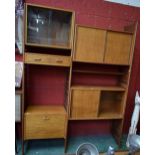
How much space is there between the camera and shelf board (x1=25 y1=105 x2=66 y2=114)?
199 cm

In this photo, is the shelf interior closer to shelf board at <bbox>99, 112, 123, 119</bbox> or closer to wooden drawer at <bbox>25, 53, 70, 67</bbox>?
shelf board at <bbox>99, 112, 123, 119</bbox>

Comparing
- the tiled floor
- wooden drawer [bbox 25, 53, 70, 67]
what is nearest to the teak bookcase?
wooden drawer [bbox 25, 53, 70, 67]

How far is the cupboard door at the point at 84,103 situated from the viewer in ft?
6.70

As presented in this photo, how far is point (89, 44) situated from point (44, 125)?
1220mm

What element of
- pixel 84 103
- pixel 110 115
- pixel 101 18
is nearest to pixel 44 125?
pixel 84 103

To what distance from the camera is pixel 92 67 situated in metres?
2.41

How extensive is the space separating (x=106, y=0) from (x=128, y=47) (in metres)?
0.82

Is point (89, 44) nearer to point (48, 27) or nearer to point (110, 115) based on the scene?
point (48, 27)

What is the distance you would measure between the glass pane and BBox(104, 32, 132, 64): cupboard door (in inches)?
22.2

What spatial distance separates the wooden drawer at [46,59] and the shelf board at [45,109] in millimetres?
648

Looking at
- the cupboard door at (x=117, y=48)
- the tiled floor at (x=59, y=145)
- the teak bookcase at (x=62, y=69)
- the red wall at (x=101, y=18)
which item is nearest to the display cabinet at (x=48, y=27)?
the teak bookcase at (x=62, y=69)
